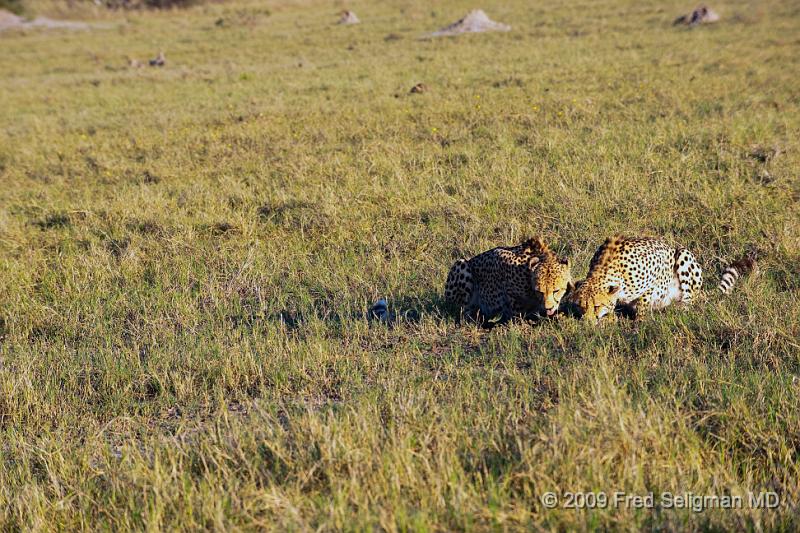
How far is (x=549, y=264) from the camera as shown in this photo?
210 inches

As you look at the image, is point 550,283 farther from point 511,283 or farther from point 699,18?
point 699,18

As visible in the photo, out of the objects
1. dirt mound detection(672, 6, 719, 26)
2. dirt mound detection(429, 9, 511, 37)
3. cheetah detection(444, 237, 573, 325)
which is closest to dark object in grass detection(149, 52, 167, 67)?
dirt mound detection(429, 9, 511, 37)

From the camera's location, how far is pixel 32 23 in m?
43.6

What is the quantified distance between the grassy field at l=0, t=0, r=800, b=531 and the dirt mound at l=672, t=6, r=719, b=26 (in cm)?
996

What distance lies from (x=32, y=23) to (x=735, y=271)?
45.9 metres

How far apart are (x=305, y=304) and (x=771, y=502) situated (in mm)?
3914

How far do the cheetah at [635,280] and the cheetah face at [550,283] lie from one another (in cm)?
11

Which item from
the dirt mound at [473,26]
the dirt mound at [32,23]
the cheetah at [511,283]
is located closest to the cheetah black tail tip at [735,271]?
the cheetah at [511,283]

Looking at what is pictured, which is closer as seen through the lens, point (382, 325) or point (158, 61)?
point (382, 325)

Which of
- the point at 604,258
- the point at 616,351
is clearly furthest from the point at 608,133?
the point at 616,351

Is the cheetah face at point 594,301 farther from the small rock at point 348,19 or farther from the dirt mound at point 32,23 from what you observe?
the dirt mound at point 32,23

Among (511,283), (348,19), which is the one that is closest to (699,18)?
(348,19)

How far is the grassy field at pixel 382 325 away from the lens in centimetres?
342

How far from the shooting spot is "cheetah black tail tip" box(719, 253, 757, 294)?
579cm
